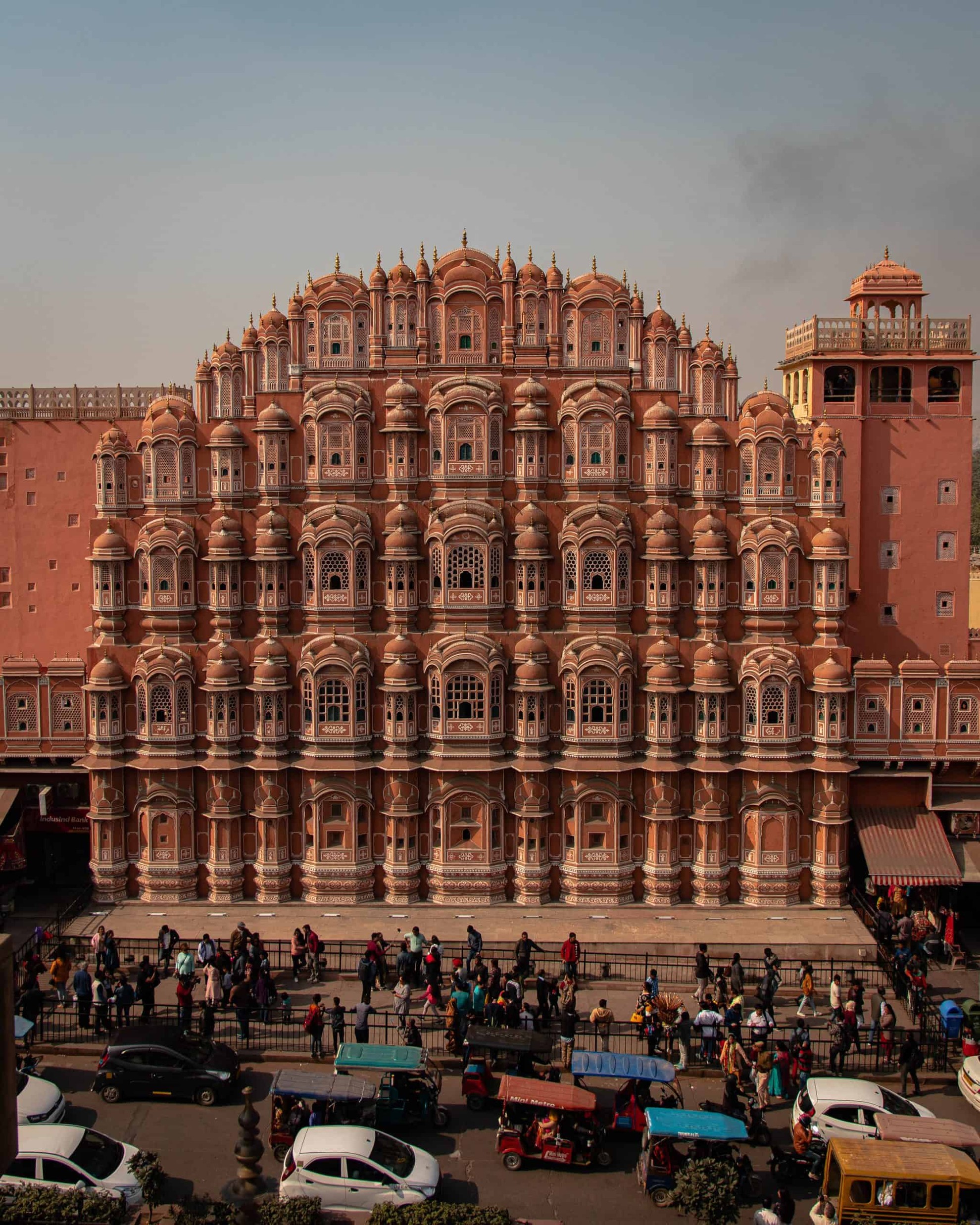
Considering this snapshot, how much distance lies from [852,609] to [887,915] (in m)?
13.1

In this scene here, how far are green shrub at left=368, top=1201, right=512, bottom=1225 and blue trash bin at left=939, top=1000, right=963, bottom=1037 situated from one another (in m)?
14.3

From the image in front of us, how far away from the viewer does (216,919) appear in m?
41.5

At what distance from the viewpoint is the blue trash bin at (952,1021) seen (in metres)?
31.9

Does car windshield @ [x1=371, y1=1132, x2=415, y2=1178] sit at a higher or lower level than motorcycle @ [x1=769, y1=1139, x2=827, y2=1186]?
higher

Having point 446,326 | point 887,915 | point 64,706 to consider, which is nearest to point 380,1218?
point 887,915

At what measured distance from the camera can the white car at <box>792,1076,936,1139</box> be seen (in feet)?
87.5

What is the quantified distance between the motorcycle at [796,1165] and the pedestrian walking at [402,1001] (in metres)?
9.77

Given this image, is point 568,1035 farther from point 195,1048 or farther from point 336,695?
point 336,695

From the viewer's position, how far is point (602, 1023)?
104 feet

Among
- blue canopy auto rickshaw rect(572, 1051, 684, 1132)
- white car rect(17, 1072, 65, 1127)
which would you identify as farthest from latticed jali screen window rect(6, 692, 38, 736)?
blue canopy auto rickshaw rect(572, 1051, 684, 1132)

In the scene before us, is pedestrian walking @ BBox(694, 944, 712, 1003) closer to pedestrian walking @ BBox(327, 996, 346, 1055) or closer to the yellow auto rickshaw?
pedestrian walking @ BBox(327, 996, 346, 1055)

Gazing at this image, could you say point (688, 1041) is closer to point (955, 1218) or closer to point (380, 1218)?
point (955, 1218)

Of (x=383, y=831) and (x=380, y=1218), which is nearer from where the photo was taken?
(x=380, y=1218)

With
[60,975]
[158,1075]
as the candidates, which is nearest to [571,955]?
[158,1075]
